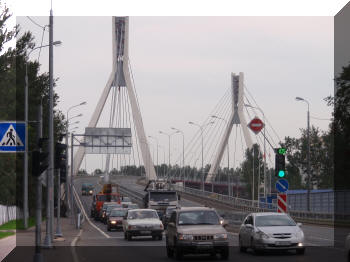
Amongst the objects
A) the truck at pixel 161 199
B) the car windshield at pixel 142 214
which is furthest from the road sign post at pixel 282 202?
the truck at pixel 161 199

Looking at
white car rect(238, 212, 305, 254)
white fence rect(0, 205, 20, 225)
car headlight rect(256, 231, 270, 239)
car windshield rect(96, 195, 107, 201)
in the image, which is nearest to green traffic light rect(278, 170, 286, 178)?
white car rect(238, 212, 305, 254)

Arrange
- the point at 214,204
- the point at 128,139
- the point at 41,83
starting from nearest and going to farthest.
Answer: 1. the point at 41,83
2. the point at 128,139
3. the point at 214,204

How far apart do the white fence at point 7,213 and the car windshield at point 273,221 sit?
1421 inches

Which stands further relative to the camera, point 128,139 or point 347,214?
point 128,139

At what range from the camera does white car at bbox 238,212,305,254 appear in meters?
26.3

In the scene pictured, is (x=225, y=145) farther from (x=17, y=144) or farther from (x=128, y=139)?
(x=17, y=144)

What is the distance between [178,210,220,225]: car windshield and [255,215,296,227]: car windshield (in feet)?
6.26

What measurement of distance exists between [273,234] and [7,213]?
43495 millimetres

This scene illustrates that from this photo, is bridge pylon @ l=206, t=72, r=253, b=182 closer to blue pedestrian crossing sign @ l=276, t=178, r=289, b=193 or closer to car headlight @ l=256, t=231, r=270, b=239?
blue pedestrian crossing sign @ l=276, t=178, r=289, b=193

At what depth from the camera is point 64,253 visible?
29.1 meters

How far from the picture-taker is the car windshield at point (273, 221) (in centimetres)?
2723

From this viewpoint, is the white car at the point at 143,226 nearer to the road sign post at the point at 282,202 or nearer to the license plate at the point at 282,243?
the road sign post at the point at 282,202

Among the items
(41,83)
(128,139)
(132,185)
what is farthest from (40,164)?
(132,185)

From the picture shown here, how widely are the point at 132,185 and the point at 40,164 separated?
118 metres
